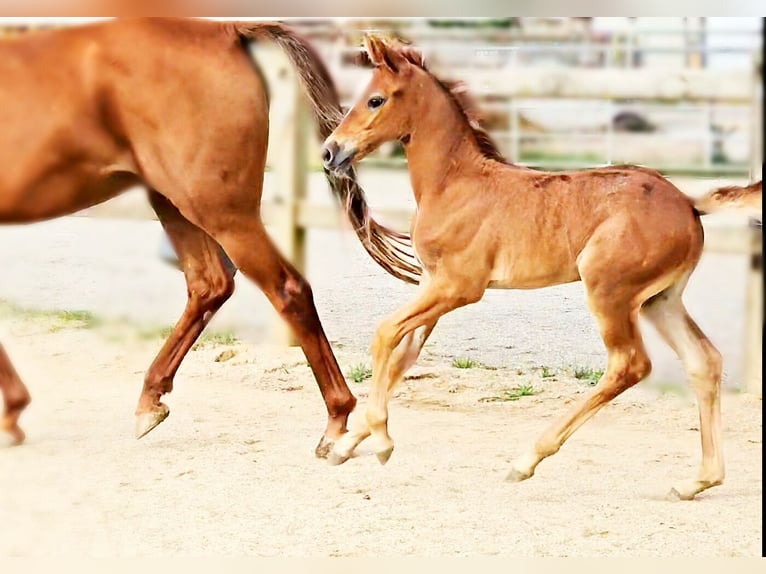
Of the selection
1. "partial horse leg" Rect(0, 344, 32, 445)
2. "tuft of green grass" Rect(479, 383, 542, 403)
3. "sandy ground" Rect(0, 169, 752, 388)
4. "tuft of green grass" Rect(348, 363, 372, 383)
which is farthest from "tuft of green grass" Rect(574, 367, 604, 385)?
"partial horse leg" Rect(0, 344, 32, 445)

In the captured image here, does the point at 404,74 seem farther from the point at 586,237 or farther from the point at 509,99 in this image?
the point at 509,99

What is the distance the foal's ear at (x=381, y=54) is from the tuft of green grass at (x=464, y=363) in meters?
2.18

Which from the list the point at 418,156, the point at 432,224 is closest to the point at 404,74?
the point at 418,156

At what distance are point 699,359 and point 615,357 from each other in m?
0.32

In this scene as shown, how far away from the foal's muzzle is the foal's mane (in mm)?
410

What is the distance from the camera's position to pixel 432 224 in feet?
12.4

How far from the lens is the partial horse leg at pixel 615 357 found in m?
3.62

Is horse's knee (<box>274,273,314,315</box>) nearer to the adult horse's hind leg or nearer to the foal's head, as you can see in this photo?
the adult horse's hind leg

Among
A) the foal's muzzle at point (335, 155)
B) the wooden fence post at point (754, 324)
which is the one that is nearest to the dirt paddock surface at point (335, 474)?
the wooden fence post at point (754, 324)

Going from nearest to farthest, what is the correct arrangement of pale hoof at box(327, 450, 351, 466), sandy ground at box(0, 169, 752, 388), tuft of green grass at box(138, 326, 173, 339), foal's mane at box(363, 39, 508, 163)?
foal's mane at box(363, 39, 508, 163), pale hoof at box(327, 450, 351, 466), sandy ground at box(0, 169, 752, 388), tuft of green grass at box(138, 326, 173, 339)

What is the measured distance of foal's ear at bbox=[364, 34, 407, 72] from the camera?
3.69m

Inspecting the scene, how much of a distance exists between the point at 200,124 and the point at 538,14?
1324 millimetres

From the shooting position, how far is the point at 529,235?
3736 mm

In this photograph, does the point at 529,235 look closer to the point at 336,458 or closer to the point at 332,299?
the point at 336,458
